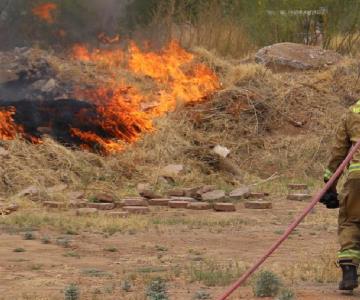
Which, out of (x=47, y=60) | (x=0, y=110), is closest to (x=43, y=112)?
(x=0, y=110)

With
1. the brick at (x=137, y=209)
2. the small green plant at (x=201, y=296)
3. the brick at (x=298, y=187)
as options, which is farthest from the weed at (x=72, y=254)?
the brick at (x=298, y=187)

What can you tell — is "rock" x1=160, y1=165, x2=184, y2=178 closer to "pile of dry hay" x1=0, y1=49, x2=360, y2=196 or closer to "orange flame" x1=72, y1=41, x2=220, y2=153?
"pile of dry hay" x1=0, y1=49, x2=360, y2=196

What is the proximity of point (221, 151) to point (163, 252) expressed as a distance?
313 inches

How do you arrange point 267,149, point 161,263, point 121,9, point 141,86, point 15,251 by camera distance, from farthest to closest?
point 121,9
point 141,86
point 267,149
point 15,251
point 161,263

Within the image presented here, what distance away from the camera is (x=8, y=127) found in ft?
56.3

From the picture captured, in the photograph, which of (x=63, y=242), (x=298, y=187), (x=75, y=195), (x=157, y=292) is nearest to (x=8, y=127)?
(x=75, y=195)

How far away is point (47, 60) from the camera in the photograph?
64.5 ft

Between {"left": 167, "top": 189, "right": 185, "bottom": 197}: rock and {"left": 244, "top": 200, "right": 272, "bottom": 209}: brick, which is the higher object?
{"left": 167, "top": 189, "right": 185, "bottom": 197}: rock

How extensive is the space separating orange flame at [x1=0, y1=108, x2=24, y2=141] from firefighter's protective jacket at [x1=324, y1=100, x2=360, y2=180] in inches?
399

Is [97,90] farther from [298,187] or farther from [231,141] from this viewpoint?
[298,187]

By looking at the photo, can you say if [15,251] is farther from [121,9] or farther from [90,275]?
[121,9]

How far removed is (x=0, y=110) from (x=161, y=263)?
8897 millimetres

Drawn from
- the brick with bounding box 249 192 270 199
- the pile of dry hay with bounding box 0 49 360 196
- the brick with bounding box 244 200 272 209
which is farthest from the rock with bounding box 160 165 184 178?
the brick with bounding box 244 200 272 209

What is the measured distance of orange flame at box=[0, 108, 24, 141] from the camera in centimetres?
1702
